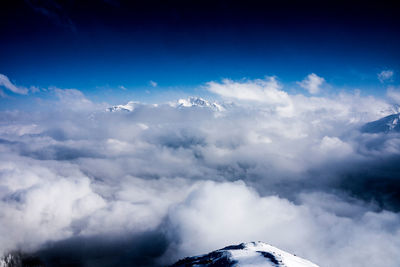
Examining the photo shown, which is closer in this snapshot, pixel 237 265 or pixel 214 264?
pixel 237 265

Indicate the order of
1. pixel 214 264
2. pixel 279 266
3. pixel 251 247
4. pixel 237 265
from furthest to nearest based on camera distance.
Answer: pixel 251 247 → pixel 214 264 → pixel 237 265 → pixel 279 266

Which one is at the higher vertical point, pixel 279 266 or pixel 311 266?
pixel 279 266

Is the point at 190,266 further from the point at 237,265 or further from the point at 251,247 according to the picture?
the point at 251,247

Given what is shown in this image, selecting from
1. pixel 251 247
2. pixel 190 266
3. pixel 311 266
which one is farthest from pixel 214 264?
pixel 311 266

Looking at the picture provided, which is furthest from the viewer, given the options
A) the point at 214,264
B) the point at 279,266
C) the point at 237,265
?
the point at 214,264

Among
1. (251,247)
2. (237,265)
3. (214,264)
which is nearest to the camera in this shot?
(237,265)

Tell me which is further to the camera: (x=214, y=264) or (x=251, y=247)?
(x=251, y=247)

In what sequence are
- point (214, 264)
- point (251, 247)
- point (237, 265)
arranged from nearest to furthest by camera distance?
1. point (237, 265)
2. point (214, 264)
3. point (251, 247)

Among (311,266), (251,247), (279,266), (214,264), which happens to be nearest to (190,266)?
(214,264)

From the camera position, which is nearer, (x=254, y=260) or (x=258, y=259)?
(x=254, y=260)

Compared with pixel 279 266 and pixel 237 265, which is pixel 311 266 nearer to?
Answer: pixel 279 266
